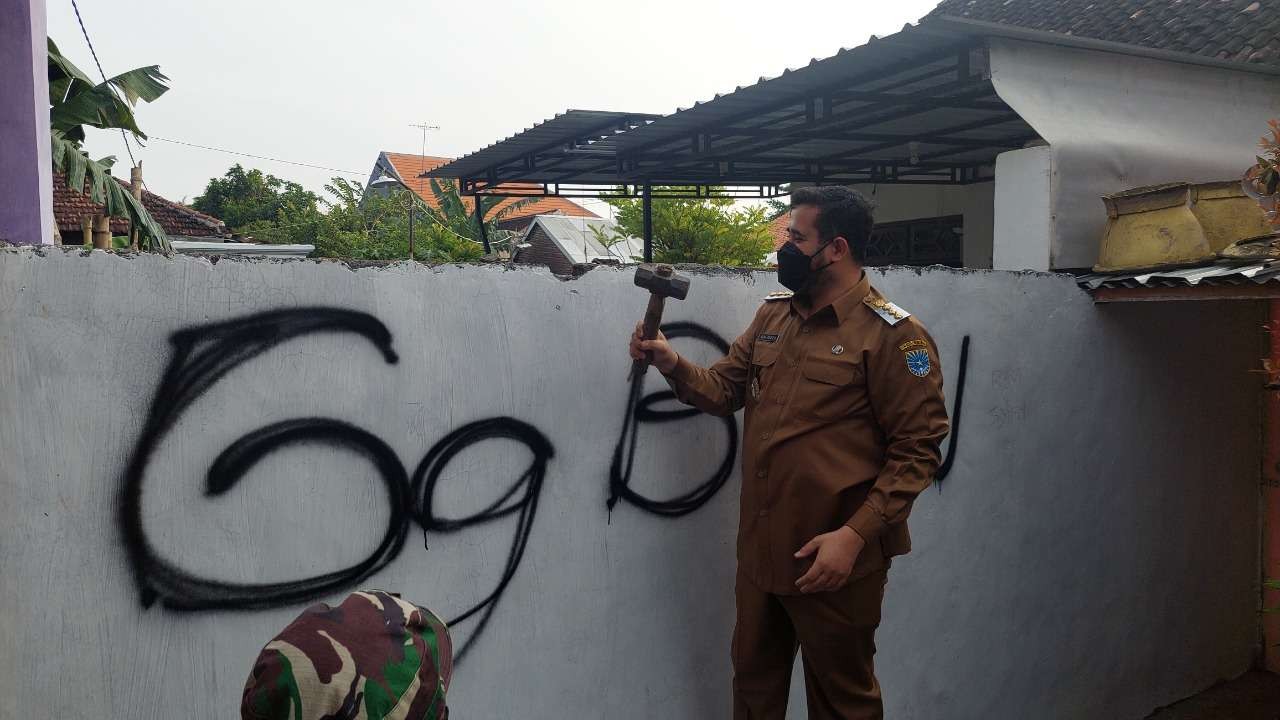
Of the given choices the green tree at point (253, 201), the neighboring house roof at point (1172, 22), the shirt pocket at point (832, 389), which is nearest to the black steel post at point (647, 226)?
the neighboring house roof at point (1172, 22)

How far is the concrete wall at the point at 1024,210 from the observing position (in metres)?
4.00

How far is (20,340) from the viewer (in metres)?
1.83

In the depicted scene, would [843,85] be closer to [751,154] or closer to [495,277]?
[751,154]

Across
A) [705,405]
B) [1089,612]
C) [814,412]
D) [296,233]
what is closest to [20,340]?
[705,405]

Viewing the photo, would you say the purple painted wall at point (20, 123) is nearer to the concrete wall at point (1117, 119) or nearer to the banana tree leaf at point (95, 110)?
the banana tree leaf at point (95, 110)

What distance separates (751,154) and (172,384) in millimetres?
7033

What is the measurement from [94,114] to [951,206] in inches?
319

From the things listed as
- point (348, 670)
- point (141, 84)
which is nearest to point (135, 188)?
→ point (141, 84)

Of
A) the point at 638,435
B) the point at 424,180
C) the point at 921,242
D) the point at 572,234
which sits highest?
the point at 424,180

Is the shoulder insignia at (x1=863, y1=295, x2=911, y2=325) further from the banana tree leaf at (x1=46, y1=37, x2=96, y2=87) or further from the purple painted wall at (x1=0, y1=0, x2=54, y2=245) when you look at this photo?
A: the banana tree leaf at (x1=46, y1=37, x2=96, y2=87)

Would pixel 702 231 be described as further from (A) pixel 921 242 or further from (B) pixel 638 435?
(B) pixel 638 435

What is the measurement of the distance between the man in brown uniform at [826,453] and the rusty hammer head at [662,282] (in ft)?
0.46

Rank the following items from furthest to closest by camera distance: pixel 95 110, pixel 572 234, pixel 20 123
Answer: pixel 572 234 < pixel 95 110 < pixel 20 123

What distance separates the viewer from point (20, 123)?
14.6 ft
